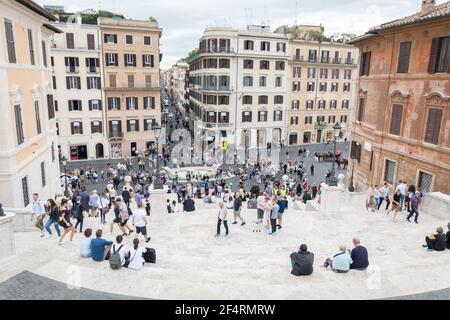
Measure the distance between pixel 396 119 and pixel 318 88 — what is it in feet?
112

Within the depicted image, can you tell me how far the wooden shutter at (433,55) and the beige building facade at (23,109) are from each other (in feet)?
67.2

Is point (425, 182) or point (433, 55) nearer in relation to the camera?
point (433, 55)

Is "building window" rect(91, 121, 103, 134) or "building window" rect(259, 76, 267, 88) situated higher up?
"building window" rect(259, 76, 267, 88)

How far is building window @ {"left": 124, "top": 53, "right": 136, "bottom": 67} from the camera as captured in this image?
4240cm

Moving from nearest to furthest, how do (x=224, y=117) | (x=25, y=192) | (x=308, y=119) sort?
(x=25, y=192), (x=224, y=117), (x=308, y=119)

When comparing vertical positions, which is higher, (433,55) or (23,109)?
(433,55)

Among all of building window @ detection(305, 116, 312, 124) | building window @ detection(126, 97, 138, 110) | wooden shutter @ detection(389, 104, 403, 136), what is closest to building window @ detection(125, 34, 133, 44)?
building window @ detection(126, 97, 138, 110)

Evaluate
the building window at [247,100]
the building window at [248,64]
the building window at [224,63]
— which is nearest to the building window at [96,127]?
the building window at [224,63]

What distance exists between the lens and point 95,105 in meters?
42.6

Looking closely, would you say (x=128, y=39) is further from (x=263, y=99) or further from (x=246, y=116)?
(x=263, y=99)

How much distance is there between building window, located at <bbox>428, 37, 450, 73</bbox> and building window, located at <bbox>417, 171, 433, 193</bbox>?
5.64 m

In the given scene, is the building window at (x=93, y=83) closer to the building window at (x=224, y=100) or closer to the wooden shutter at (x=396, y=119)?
the building window at (x=224, y=100)

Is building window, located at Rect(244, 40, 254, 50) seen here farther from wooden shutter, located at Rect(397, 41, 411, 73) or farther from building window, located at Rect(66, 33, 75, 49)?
wooden shutter, located at Rect(397, 41, 411, 73)

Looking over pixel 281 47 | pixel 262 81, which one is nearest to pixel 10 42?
pixel 262 81
